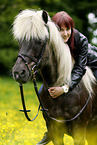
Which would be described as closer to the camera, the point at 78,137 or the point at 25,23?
the point at 25,23

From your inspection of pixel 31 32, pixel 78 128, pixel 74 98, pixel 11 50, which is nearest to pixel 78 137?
pixel 78 128

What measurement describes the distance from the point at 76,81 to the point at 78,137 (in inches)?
28.3

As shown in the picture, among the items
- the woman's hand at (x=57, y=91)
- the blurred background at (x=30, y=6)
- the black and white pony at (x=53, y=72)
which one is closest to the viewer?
the black and white pony at (x=53, y=72)

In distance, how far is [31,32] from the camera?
2598mm

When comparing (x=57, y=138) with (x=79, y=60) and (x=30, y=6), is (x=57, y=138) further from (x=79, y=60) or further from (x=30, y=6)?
(x=30, y=6)

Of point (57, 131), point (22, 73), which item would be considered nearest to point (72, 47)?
point (22, 73)

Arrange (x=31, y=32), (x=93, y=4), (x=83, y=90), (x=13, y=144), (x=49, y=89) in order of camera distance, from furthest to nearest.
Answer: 1. (x=93, y=4)
2. (x=13, y=144)
3. (x=83, y=90)
4. (x=49, y=89)
5. (x=31, y=32)

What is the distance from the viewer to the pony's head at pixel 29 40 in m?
2.53

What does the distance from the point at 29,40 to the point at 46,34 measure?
0.77ft

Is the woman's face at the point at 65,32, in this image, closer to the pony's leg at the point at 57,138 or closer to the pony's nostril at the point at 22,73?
the pony's nostril at the point at 22,73

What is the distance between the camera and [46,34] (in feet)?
8.87

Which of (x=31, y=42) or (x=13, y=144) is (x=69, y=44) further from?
(x=13, y=144)

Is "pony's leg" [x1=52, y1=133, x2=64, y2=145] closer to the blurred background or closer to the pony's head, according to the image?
the pony's head

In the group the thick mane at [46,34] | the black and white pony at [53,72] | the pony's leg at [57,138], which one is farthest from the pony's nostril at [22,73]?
the pony's leg at [57,138]
